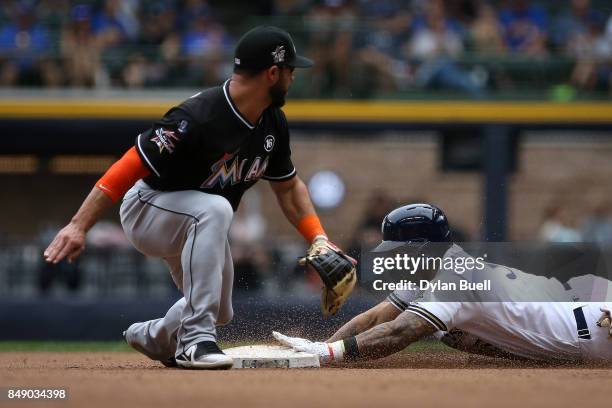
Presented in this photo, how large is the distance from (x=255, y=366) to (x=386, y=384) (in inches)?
46.3

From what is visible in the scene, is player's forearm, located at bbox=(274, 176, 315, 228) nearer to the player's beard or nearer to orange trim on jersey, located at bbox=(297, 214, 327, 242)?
orange trim on jersey, located at bbox=(297, 214, 327, 242)

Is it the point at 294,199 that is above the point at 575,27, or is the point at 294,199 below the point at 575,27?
below

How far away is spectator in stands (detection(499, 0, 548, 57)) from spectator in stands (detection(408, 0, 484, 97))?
0.68m

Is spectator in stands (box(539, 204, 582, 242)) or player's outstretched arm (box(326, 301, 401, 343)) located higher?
player's outstretched arm (box(326, 301, 401, 343))

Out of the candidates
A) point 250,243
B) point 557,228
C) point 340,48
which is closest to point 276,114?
point 250,243

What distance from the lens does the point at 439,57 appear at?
13031 mm

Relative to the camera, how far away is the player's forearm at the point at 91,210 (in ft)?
17.8

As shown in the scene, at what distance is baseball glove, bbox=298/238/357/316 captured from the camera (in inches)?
225

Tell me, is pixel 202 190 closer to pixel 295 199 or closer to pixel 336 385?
pixel 295 199

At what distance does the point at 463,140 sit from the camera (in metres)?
13.5

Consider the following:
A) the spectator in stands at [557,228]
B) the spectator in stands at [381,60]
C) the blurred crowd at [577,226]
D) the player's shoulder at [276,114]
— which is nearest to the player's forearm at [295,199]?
the player's shoulder at [276,114]

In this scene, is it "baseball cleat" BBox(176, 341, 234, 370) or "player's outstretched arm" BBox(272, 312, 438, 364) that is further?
"player's outstretched arm" BBox(272, 312, 438, 364)

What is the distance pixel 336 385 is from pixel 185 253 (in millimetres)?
1178

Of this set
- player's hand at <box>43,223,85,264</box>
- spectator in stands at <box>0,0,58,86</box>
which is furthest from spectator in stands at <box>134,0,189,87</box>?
player's hand at <box>43,223,85,264</box>
